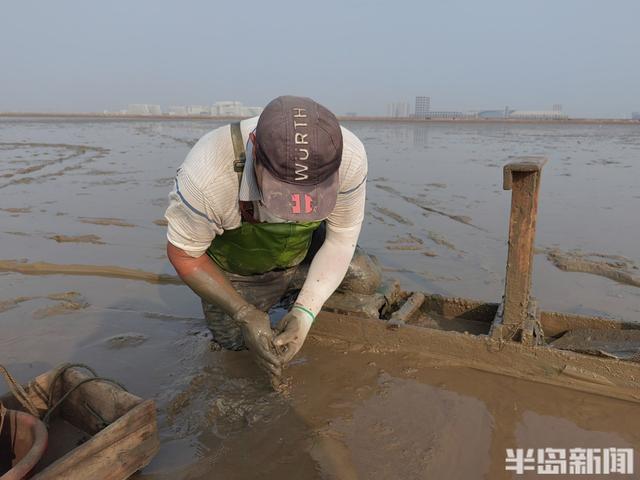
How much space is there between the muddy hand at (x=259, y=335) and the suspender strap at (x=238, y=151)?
74 cm

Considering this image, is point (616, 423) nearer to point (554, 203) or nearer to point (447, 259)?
point (447, 259)

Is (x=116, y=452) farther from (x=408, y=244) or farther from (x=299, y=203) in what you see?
(x=408, y=244)

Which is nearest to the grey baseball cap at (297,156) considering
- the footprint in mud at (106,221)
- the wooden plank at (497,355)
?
the wooden plank at (497,355)

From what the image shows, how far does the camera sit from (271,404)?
2.92 metres

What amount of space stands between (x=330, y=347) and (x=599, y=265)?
3365mm

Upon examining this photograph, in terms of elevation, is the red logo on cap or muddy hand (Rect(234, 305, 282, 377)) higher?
the red logo on cap

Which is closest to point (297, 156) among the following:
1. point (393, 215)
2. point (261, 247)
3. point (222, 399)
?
point (261, 247)

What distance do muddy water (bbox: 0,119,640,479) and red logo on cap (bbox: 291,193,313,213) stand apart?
1272 millimetres

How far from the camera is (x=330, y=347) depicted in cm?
353

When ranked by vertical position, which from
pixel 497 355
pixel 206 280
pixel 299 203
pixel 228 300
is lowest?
pixel 497 355

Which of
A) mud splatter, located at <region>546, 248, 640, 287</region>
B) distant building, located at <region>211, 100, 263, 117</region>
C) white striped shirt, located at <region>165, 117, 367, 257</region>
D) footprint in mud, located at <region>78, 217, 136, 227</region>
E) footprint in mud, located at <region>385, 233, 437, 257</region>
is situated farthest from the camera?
distant building, located at <region>211, 100, 263, 117</region>

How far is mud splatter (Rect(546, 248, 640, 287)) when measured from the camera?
4883mm

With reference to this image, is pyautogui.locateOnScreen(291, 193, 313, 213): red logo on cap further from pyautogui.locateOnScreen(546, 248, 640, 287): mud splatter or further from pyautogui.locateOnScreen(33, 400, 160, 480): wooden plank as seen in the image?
pyautogui.locateOnScreen(546, 248, 640, 287): mud splatter

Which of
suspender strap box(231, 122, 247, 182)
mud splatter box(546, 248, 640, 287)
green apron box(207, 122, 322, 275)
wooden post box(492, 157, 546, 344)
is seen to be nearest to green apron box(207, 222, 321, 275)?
green apron box(207, 122, 322, 275)
